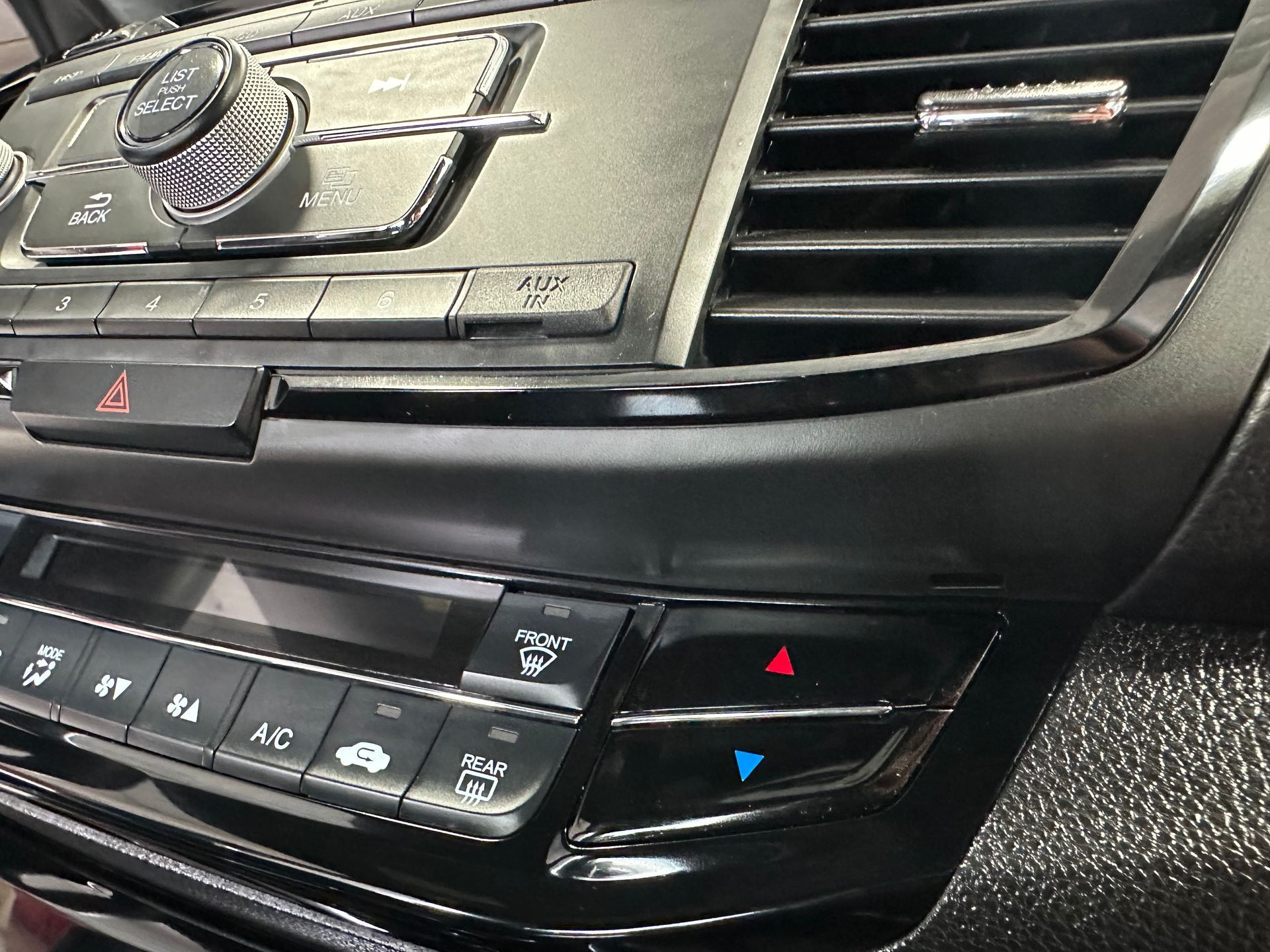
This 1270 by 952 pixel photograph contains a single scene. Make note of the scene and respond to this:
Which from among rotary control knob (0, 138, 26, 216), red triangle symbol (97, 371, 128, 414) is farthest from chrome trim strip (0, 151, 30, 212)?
red triangle symbol (97, 371, 128, 414)

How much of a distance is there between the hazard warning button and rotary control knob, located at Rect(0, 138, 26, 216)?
0.16 meters

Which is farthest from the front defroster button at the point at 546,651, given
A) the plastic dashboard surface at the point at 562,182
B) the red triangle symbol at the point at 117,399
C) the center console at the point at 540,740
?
Answer: the red triangle symbol at the point at 117,399

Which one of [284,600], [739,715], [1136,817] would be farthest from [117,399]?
[1136,817]

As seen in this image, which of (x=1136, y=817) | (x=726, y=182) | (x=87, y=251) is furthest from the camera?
(x=87, y=251)

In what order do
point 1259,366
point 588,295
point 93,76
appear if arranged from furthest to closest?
point 93,76 < point 588,295 < point 1259,366

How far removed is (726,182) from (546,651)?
21 cm

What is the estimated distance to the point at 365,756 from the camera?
40 cm

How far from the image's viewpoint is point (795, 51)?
445 millimetres

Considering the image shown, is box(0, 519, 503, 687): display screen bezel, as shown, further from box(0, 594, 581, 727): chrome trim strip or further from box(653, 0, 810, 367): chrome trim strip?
box(653, 0, 810, 367): chrome trim strip

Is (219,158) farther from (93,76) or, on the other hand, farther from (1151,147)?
(1151,147)

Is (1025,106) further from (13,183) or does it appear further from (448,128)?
(13,183)

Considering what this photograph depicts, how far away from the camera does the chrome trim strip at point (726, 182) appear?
378 mm

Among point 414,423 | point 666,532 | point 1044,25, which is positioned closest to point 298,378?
point 414,423

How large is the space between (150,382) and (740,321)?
0.31 m
